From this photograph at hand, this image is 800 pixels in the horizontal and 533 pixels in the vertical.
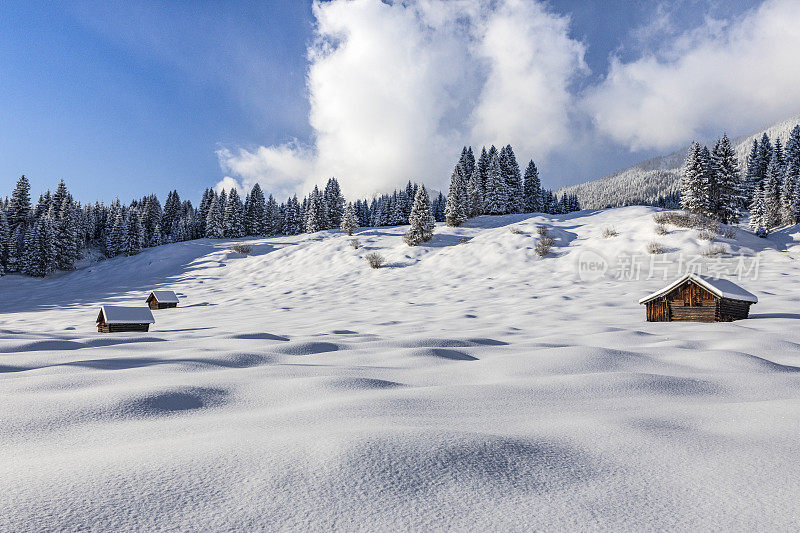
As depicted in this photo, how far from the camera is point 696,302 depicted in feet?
49.5

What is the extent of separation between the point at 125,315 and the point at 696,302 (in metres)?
24.4

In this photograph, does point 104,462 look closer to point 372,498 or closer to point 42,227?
point 372,498

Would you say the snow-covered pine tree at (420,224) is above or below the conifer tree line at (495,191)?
below

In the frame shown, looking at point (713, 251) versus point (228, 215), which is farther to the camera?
point (228, 215)

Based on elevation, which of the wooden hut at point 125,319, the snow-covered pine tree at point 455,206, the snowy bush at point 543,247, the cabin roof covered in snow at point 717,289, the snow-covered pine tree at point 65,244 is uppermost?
the snow-covered pine tree at point 455,206

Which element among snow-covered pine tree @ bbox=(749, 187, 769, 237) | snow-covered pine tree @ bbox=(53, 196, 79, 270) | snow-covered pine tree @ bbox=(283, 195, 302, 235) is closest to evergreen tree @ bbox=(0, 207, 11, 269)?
snow-covered pine tree @ bbox=(53, 196, 79, 270)

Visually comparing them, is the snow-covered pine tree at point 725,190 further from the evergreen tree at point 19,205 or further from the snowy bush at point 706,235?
the evergreen tree at point 19,205

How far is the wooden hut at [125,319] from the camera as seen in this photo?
18391 millimetres

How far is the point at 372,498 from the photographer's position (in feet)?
6.46

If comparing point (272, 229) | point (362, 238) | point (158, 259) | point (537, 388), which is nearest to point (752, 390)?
point (537, 388)

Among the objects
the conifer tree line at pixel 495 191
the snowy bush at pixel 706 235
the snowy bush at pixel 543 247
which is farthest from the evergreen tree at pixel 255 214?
the snowy bush at pixel 706 235

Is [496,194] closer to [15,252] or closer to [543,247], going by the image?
[543,247]

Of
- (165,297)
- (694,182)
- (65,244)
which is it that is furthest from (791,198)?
(65,244)

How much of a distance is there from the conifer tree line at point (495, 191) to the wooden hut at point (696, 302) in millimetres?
37663
